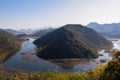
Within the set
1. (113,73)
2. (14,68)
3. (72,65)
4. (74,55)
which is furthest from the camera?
(74,55)

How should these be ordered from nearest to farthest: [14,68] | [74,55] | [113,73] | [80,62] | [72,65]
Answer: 1. [113,73]
2. [14,68]
3. [72,65]
4. [80,62]
5. [74,55]

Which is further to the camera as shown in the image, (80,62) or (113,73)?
(80,62)

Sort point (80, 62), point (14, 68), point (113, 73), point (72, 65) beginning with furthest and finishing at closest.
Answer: point (80, 62) → point (72, 65) → point (14, 68) → point (113, 73)

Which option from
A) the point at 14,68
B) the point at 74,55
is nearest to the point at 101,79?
the point at 14,68

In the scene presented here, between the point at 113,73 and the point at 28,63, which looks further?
the point at 28,63

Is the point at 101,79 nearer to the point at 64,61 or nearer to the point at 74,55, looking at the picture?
the point at 64,61

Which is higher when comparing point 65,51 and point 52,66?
point 65,51

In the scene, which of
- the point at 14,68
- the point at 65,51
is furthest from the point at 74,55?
the point at 14,68

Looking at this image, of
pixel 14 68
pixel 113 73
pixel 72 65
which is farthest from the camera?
pixel 72 65

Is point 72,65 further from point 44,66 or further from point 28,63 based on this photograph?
point 28,63
